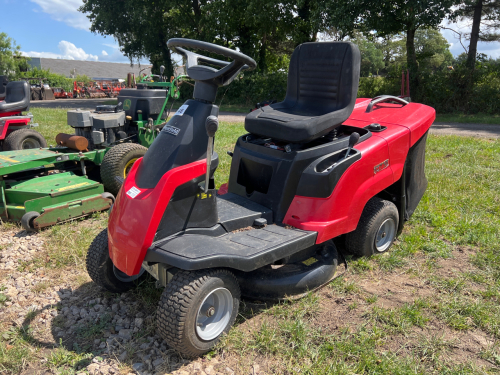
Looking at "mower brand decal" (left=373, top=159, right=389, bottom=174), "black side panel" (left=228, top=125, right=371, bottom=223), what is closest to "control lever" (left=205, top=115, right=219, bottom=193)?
"black side panel" (left=228, top=125, right=371, bottom=223)

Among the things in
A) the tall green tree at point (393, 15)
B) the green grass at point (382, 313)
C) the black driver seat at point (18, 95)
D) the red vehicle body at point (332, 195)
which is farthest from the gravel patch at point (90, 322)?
the tall green tree at point (393, 15)

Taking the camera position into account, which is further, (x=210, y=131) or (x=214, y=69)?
(x=214, y=69)

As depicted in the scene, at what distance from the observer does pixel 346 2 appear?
42.9 feet

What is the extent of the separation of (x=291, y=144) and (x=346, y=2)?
1190cm

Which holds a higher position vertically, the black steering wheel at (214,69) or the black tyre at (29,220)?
the black steering wheel at (214,69)

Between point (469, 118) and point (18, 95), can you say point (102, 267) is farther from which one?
point (469, 118)

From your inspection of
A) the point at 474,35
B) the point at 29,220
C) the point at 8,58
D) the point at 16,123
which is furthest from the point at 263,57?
the point at 8,58

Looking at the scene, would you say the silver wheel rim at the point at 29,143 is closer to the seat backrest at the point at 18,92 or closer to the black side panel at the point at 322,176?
the seat backrest at the point at 18,92

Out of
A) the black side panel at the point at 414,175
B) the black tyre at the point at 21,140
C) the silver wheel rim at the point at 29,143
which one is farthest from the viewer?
the silver wheel rim at the point at 29,143

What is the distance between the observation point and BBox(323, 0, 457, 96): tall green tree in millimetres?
12211

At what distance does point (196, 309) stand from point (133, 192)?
785mm

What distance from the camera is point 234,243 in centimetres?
244

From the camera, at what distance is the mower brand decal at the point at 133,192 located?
7.66 feet

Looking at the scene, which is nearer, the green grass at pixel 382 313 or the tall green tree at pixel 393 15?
the green grass at pixel 382 313
